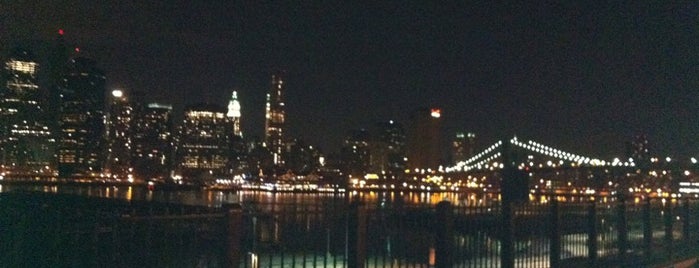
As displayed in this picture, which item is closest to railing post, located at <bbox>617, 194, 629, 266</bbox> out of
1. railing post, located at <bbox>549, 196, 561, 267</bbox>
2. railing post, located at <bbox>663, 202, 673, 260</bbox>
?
railing post, located at <bbox>663, 202, 673, 260</bbox>

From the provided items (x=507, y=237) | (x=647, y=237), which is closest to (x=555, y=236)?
(x=507, y=237)

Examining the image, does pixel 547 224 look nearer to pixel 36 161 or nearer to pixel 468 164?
pixel 36 161

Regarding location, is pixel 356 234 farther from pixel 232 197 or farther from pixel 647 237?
pixel 232 197

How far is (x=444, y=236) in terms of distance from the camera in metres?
10.6

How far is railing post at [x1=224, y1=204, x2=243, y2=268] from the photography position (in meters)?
8.16

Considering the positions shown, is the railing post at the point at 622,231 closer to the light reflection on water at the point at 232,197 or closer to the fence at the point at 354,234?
the fence at the point at 354,234

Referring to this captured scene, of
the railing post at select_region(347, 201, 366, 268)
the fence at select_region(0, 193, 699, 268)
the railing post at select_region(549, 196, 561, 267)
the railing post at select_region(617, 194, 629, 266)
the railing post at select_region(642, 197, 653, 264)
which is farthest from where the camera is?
the railing post at select_region(642, 197, 653, 264)

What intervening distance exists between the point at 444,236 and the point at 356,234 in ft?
4.84

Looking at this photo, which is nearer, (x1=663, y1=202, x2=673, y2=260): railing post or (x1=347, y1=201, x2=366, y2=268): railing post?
(x1=347, y1=201, x2=366, y2=268): railing post

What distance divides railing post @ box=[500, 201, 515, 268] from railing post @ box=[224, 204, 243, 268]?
194 inches

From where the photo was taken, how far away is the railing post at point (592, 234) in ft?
45.8

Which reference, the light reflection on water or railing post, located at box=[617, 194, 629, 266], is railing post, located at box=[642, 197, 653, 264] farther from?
the light reflection on water

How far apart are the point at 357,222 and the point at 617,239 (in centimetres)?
769

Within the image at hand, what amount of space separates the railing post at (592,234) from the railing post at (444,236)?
14.0 feet
